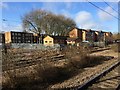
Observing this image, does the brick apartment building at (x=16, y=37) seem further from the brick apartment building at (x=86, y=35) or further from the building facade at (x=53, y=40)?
the building facade at (x=53, y=40)

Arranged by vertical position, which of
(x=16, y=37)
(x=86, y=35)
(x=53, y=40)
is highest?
(x=86, y=35)

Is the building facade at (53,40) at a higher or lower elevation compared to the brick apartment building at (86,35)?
lower

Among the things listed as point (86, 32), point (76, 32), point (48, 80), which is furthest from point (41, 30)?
point (48, 80)

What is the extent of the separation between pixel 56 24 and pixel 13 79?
76.7 m

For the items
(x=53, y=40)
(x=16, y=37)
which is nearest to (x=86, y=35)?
(x=16, y=37)

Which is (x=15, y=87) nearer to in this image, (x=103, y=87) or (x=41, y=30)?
(x=103, y=87)

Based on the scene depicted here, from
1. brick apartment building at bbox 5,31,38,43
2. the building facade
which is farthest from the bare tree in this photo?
brick apartment building at bbox 5,31,38,43

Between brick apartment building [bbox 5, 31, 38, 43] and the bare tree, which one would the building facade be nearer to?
the bare tree

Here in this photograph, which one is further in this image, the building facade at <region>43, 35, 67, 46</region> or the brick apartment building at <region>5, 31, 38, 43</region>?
the brick apartment building at <region>5, 31, 38, 43</region>

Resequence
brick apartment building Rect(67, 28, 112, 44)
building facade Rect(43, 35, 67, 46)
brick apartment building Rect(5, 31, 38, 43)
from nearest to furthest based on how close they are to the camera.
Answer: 1. building facade Rect(43, 35, 67, 46)
2. brick apartment building Rect(67, 28, 112, 44)
3. brick apartment building Rect(5, 31, 38, 43)

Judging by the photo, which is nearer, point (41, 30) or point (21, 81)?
point (21, 81)

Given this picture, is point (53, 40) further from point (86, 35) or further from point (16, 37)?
point (86, 35)

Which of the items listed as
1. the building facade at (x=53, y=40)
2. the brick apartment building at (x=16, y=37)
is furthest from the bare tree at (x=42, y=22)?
the brick apartment building at (x=16, y=37)

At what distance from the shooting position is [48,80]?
1129 cm
